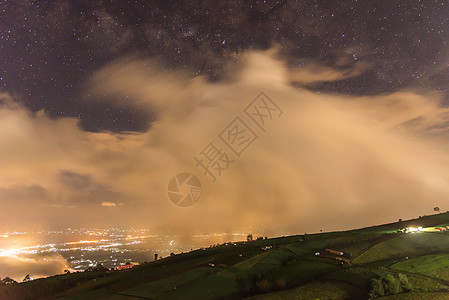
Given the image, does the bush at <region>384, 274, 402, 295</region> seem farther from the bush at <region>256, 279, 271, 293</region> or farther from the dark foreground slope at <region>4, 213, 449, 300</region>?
the bush at <region>256, 279, 271, 293</region>

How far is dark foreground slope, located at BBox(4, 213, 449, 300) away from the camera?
22.7m

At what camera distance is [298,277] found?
91.7ft

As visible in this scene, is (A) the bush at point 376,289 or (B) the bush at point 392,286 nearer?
(A) the bush at point 376,289

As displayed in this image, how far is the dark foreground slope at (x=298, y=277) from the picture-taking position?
22.7 m

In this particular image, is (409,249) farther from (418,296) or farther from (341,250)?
(418,296)

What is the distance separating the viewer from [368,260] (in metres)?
30.9

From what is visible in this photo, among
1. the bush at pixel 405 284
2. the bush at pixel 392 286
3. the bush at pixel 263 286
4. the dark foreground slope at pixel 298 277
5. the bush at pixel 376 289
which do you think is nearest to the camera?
the bush at pixel 376 289

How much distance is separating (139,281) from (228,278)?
10460 millimetres

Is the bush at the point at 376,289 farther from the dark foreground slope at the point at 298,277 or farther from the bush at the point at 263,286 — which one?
the bush at the point at 263,286

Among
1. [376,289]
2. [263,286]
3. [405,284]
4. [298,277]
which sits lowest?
[405,284]

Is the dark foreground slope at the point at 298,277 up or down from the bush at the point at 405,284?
up

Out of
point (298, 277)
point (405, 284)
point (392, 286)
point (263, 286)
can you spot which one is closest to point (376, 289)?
point (392, 286)

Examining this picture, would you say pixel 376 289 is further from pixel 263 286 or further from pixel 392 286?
pixel 263 286

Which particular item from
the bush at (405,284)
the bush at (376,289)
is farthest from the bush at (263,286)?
the bush at (405,284)
